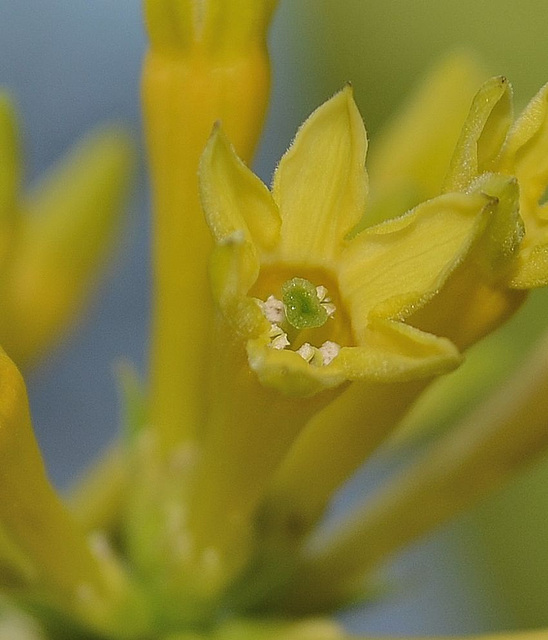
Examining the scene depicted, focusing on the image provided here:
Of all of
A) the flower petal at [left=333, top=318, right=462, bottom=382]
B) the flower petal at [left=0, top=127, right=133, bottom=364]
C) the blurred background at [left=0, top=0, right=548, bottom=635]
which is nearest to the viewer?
the flower petal at [left=333, top=318, right=462, bottom=382]

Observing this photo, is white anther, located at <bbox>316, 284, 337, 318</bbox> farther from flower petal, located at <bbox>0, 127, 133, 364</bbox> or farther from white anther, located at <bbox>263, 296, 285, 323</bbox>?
flower petal, located at <bbox>0, 127, 133, 364</bbox>

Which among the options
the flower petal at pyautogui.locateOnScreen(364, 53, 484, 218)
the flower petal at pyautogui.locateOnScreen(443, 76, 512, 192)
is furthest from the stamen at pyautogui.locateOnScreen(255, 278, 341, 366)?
the flower petal at pyautogui.locateOnScreen(364, 53, 484, 218)

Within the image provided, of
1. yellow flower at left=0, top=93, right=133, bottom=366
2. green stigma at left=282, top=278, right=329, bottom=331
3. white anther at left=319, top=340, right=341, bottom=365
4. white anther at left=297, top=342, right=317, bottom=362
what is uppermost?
green stigma at left=282, top=278, right=329, bottom=331

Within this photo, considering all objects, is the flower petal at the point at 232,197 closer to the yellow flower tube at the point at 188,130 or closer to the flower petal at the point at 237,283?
the flower petal at the point at 237,283

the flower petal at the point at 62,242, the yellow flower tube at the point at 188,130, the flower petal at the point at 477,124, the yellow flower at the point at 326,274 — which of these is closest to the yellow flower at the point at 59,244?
the flower petal at the point at 62,242

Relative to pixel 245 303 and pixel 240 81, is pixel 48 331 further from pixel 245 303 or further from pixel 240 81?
pixel 245 303

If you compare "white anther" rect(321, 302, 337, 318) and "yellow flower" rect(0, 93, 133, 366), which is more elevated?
"white anther" rect(321, 302, 337, 318)

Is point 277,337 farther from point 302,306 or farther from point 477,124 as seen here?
point 477,124
